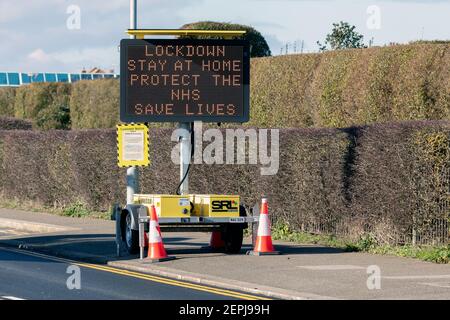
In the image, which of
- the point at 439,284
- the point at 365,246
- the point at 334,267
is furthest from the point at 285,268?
the point at 365,246

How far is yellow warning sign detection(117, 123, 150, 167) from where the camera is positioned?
837 inches

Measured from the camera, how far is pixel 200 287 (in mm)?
16219

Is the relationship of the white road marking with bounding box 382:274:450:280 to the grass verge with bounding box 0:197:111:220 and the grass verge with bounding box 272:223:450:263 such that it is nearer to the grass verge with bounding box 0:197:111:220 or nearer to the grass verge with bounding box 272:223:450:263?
the grass verge with bounding box 272:223:450:263

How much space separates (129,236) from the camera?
795 inches

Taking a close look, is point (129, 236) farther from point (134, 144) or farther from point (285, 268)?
point (285, 268)

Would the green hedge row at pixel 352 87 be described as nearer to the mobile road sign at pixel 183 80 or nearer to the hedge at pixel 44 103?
the mobile road sign at pixel 183 80

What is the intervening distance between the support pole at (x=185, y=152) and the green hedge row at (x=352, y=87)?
667 cm

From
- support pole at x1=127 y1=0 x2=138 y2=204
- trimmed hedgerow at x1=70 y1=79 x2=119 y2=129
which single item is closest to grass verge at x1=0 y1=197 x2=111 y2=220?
support pole at x1=127 y1=0 x2=138 y2=204

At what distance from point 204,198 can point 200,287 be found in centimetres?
361

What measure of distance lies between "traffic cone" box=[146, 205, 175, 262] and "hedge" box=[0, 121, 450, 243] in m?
3.88

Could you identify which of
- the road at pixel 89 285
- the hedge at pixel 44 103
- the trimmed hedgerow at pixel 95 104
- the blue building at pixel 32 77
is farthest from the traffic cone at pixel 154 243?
the blue building at pixel 32 77
